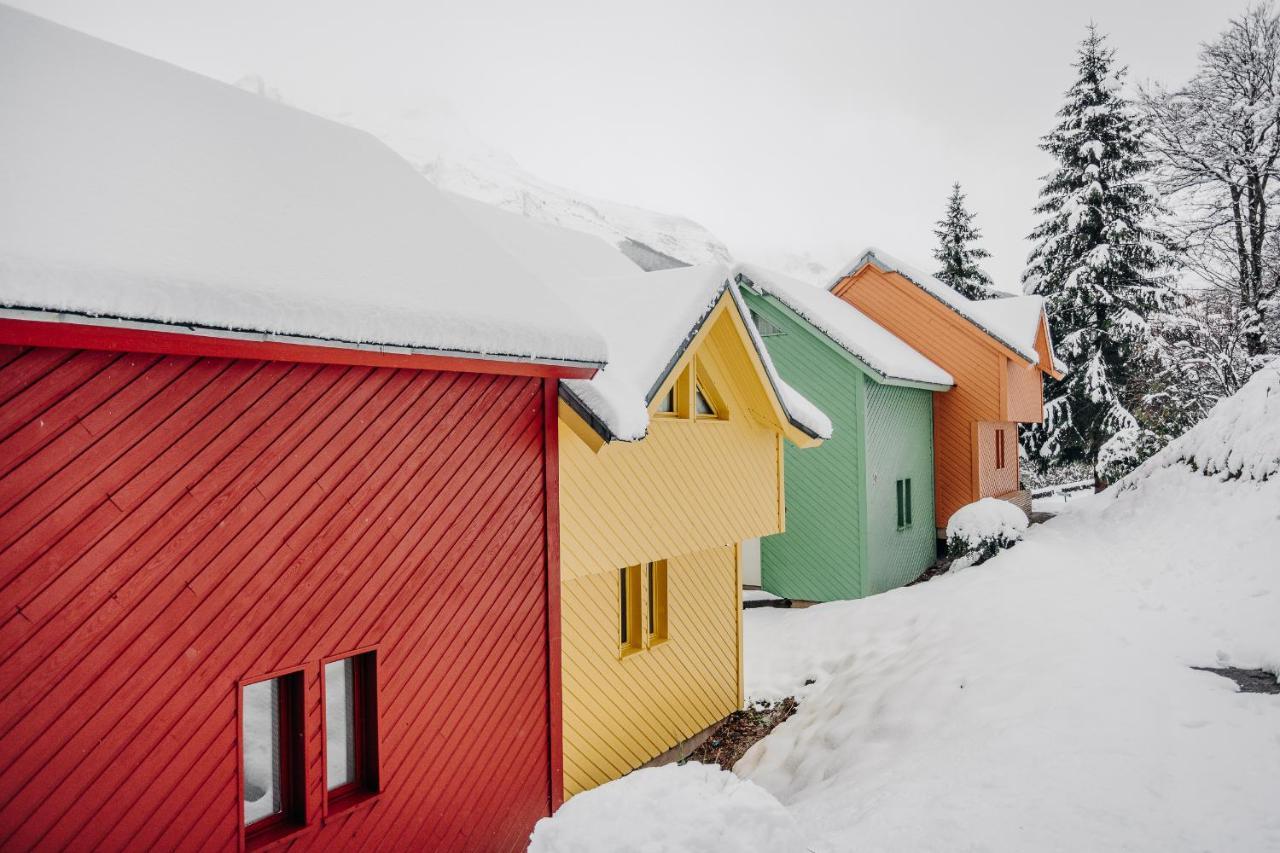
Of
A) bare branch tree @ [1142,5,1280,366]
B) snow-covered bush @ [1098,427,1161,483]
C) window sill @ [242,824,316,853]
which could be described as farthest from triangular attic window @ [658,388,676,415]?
bare branch tree @ [1142,5,1280,366]

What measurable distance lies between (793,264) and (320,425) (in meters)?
189

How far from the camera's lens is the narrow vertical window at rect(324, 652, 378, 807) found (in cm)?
482

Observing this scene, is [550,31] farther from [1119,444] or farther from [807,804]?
[807,804]

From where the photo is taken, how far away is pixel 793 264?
→ 18475 centimetres

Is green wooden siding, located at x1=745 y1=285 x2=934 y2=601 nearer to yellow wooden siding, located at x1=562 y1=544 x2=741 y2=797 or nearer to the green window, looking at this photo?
the green window

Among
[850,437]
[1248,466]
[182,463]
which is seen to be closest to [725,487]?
[182,463]

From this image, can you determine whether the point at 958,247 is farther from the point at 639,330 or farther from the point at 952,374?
the point at 639,330

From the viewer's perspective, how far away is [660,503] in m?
7.65

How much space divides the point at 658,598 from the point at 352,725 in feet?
14.7

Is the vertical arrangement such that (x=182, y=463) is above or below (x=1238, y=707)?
above

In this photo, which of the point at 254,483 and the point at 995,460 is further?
the point at 995,460

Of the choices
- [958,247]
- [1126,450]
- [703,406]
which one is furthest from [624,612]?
[958,247]

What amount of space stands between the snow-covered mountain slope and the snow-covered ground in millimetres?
97192

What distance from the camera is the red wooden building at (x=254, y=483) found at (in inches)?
138
